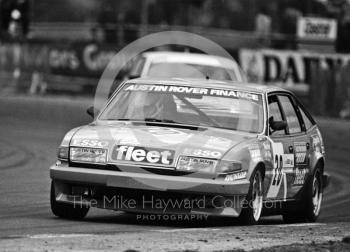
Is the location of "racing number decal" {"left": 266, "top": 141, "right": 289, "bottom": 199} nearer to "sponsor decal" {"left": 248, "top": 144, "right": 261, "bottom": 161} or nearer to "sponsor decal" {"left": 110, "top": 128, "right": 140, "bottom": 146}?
"sponsor decal" {"left": 248, "top": 144, "right": 261, "bottom": 161}

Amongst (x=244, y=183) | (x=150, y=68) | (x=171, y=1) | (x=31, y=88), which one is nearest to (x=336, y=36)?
(x=171, y=1)

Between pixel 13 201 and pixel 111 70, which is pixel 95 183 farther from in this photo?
pixel 111 70

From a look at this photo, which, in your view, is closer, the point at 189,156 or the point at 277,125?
the point at 189,156

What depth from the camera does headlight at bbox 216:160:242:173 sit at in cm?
892

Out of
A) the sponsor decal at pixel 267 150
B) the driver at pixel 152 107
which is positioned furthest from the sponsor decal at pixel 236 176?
the driver at pixel 152 107

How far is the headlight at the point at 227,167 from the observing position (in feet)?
29.3

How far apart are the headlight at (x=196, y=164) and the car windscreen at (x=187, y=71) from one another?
9.60m

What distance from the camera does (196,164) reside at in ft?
29.3

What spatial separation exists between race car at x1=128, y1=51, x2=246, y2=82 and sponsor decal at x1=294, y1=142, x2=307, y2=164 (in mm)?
7709

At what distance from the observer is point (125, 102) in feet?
34.0

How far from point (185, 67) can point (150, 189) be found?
10.1 m

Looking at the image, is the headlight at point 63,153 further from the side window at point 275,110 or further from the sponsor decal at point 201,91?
the side window at point 275,110

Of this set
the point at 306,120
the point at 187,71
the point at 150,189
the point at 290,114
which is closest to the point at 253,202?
the point at 150,189

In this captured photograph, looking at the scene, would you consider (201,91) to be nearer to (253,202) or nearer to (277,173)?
(277,173)
